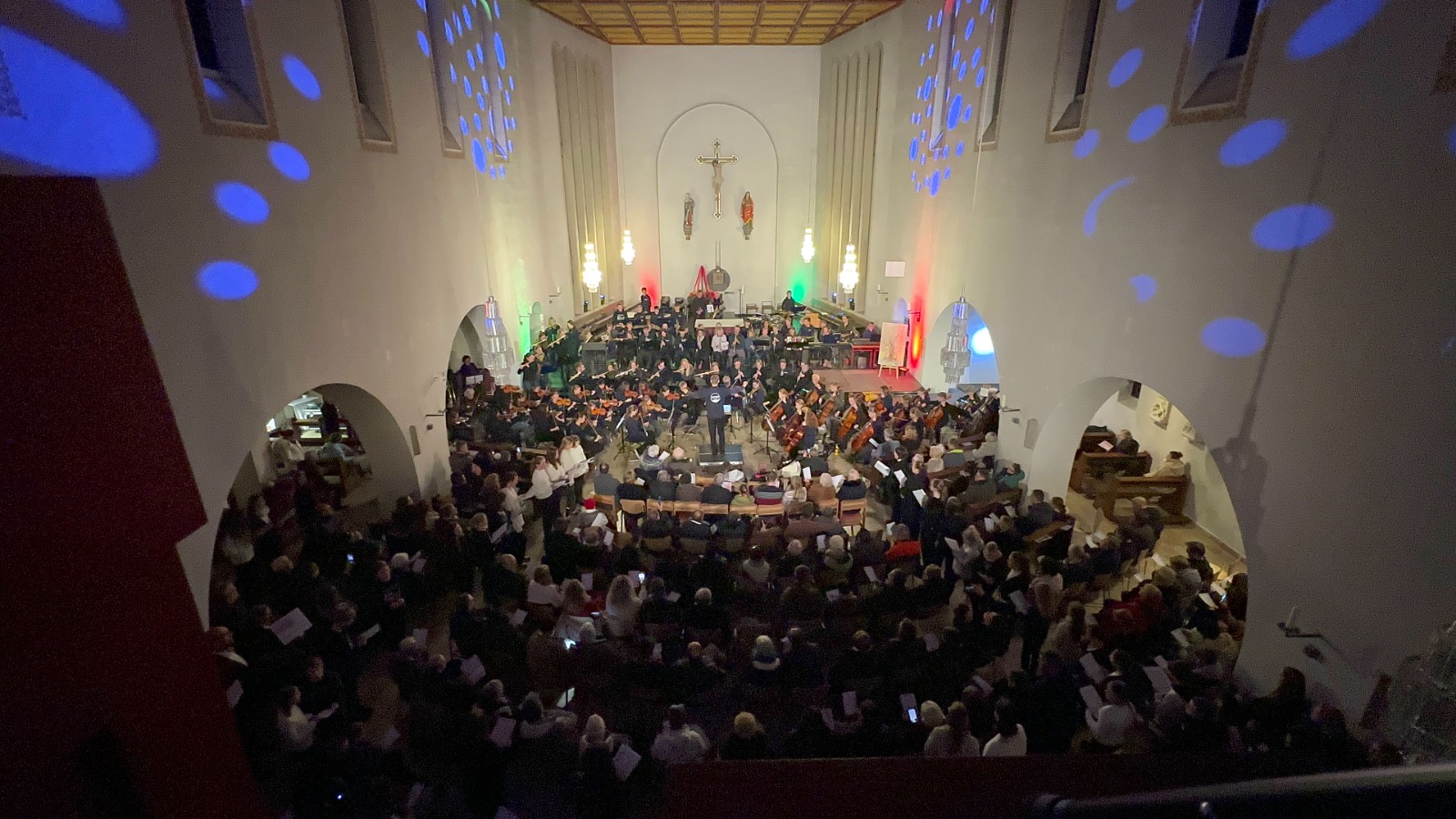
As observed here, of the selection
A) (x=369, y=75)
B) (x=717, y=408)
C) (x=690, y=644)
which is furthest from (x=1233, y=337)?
(x=369, y=75)

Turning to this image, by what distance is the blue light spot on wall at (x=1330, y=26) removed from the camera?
4.59 m

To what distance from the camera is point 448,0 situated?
1052 cm

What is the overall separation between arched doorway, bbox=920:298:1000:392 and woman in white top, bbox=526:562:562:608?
548 cm

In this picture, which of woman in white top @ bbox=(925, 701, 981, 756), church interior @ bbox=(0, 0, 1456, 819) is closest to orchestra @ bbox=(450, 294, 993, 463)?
church interior @ bbox=(0, 0, 1456, 819)

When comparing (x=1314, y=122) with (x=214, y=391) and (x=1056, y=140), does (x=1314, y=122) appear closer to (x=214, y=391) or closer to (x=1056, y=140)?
(x=1056, y=140)

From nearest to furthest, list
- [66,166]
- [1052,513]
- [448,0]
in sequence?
[66,166], [1052,513], [448,0]

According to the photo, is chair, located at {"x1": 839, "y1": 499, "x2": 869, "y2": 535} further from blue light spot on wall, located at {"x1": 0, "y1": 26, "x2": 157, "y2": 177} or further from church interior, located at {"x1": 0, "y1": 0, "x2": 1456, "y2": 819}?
blue light spot on wall, located at {"x1": 0, "y1": 26, "x2": 157, "y2": 177}

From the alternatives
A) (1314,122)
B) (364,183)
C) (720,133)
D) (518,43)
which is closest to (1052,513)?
(1314,122)

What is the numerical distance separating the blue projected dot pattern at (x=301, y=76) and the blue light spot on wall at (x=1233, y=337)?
881 centimetres

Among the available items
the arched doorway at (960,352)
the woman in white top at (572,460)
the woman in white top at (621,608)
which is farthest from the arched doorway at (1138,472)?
the woman in white top at (572,460)

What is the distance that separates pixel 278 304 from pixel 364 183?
7.45 ft

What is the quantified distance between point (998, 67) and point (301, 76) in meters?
9.45

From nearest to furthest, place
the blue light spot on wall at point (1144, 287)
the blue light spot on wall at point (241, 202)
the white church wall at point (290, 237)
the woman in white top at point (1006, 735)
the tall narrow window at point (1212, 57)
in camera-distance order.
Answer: the woman in white top at point (1006, 735) < the white church wall at point (290, 237) < the blue light spot on wall at point (241, 202) < the tall narrow window at point (1212, 57) < the blue light spot on wall at point (1144, 287)

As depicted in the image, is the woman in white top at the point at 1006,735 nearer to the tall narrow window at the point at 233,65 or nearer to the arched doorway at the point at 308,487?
the arched doorway at the point at 308,487
